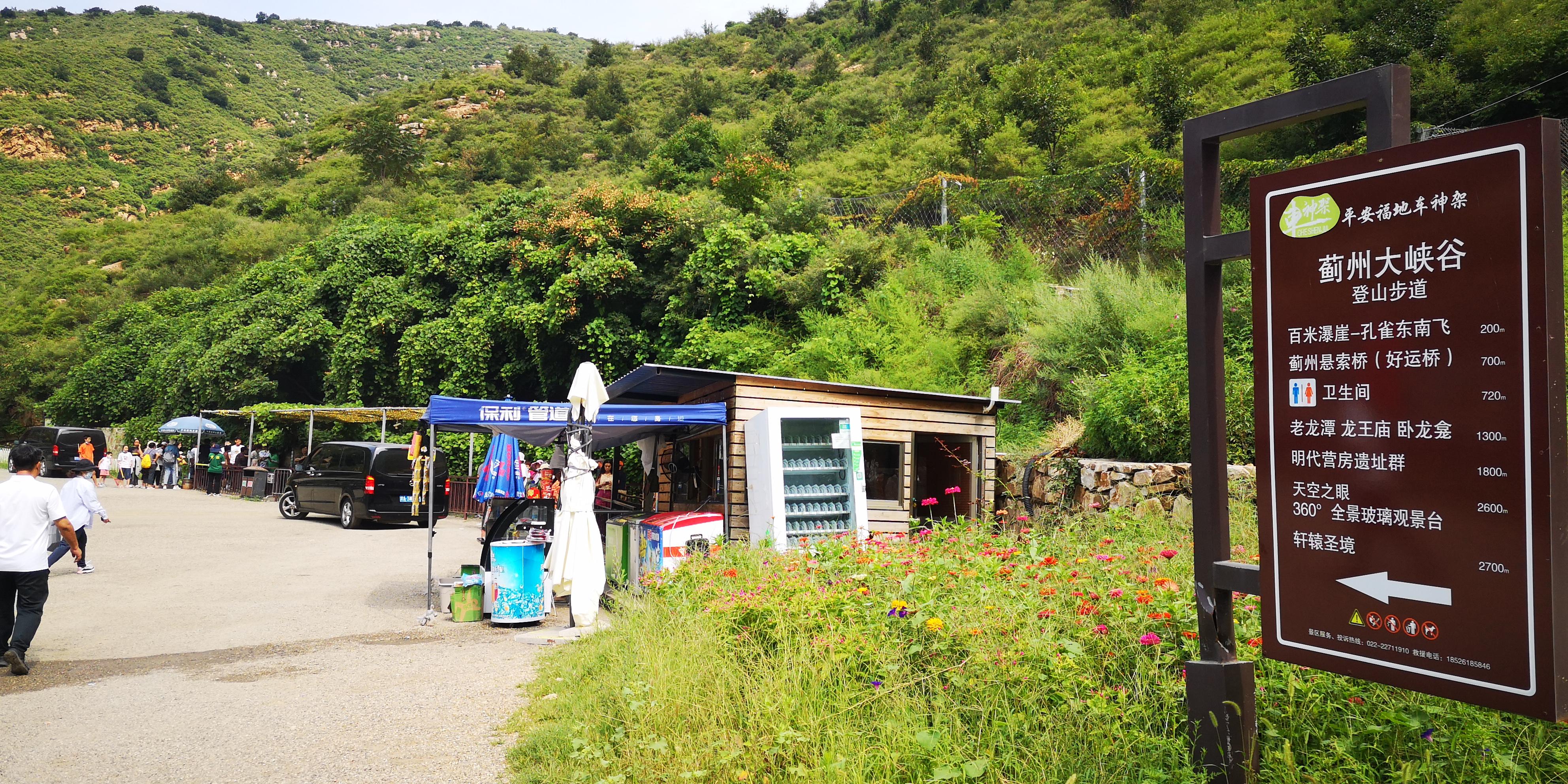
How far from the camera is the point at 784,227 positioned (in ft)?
69.6

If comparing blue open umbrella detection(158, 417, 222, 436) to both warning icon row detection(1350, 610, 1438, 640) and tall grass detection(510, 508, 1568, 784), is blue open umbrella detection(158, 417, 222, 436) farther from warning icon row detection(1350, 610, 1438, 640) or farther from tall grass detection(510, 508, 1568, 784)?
warning icon row detection(1350, 610, 1438, 640)

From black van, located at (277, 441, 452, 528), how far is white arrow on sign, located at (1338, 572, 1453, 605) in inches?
711

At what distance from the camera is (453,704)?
6.01 meters

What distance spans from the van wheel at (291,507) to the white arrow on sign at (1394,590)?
22.1m

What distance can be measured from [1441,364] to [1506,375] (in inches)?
6.0

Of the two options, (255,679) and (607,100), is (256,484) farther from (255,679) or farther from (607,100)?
(607,100)

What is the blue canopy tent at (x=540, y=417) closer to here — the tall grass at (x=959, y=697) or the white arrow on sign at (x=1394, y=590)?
the tall grass at (x=959, y=697)

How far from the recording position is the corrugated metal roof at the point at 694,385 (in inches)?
425

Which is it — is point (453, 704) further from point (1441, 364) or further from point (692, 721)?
point (1441, 364)

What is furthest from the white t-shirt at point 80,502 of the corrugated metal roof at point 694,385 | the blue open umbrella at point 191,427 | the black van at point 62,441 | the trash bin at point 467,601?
the black van at point 62,441

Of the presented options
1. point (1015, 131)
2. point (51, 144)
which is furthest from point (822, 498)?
point (51, 144)

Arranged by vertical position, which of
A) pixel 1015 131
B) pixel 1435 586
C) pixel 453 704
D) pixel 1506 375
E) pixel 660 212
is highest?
pixel 1015 131

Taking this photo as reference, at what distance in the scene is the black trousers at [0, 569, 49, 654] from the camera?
688cm

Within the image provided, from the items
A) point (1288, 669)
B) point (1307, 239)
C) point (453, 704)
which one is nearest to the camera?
point (1307, 239)
